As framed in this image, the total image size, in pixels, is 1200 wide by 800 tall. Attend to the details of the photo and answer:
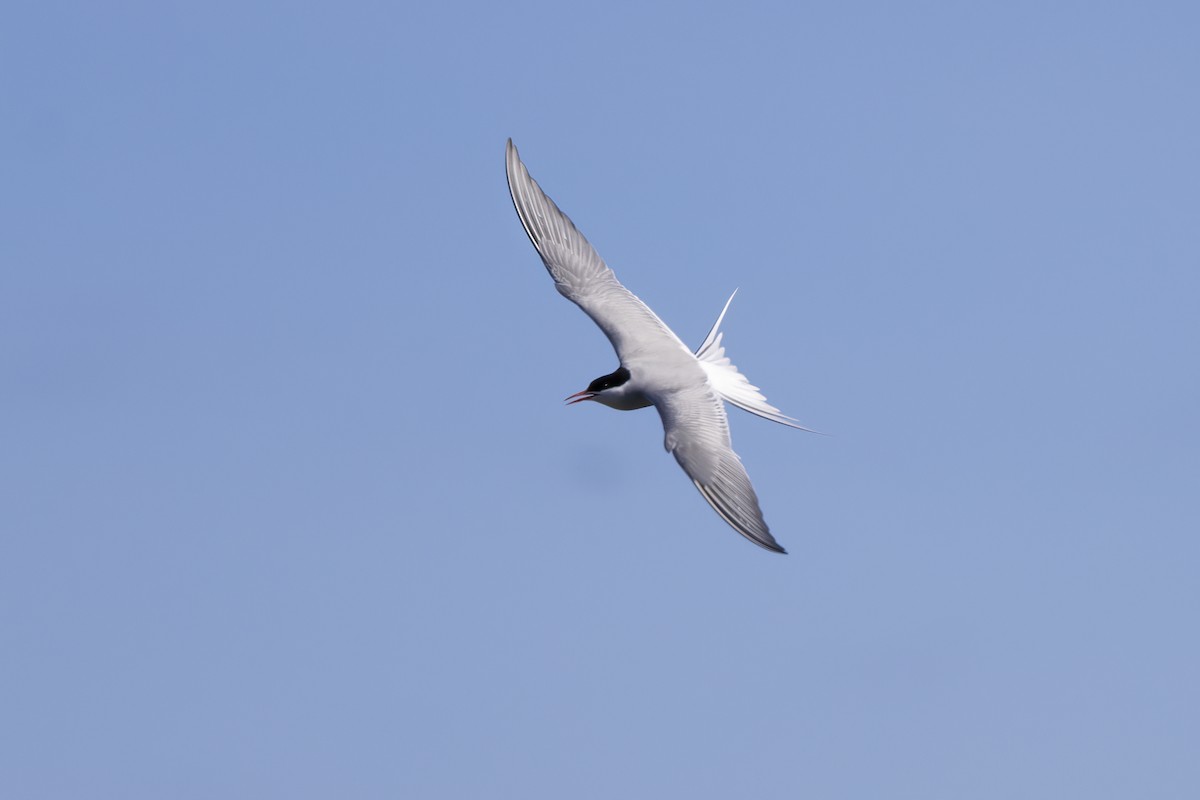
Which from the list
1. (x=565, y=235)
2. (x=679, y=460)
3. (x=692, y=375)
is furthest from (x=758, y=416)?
(x=565, y=235)

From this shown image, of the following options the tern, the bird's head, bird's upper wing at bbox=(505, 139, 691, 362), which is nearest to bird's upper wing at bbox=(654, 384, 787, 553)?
the tern

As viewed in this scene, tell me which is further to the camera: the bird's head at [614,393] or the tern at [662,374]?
the bird's head at [614,393]

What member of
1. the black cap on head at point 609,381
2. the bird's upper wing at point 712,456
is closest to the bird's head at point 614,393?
the black cap on head at point 609,381

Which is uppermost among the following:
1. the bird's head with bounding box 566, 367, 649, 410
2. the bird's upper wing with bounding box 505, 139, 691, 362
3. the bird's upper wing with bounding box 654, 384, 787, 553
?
the bird's upper wing with bounding box 505, 139, 691, 362

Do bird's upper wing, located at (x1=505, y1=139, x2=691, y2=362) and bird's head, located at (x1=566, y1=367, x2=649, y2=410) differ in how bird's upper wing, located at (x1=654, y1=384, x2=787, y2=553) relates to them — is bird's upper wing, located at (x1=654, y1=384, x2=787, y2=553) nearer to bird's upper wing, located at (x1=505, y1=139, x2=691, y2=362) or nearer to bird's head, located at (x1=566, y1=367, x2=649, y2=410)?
bird's head, located at (x1=566, y1=367, x2=649, y2=410)

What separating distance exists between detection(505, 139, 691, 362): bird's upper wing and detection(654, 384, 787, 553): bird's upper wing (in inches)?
116

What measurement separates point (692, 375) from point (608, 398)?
4.38 ft

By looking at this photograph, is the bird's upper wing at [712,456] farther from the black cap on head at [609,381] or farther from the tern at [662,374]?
the black cap on head at [609,381]

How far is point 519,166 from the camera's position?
81.3 ft

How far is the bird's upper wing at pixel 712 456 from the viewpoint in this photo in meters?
18.6

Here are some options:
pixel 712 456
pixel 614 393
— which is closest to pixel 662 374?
pixel 614 393

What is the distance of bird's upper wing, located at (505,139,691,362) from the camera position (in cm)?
2403

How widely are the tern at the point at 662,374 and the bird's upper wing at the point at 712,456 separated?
11 mm

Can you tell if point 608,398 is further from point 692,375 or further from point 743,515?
point 743,515
